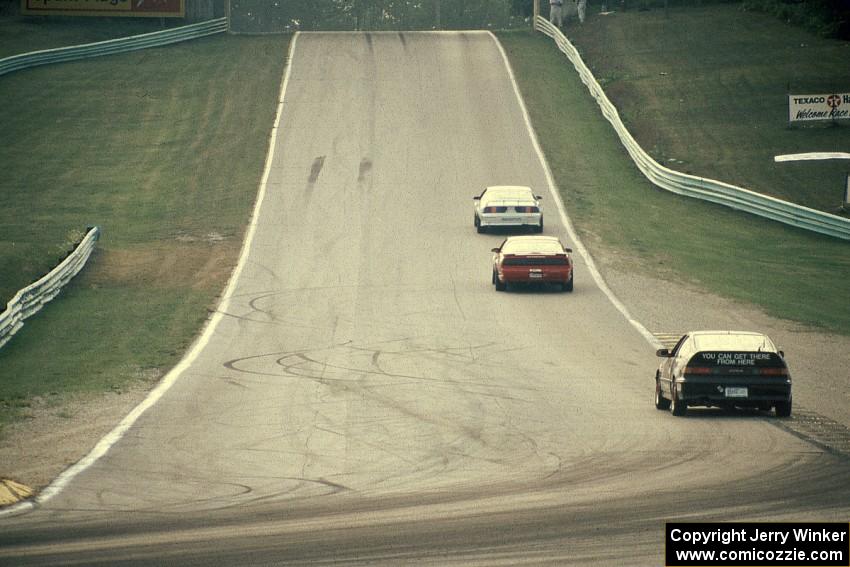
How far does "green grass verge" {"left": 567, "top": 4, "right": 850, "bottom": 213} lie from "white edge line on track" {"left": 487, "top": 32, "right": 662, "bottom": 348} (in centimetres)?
457

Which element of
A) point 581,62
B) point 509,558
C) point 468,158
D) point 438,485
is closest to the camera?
point 509,558

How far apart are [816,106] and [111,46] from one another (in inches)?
1523

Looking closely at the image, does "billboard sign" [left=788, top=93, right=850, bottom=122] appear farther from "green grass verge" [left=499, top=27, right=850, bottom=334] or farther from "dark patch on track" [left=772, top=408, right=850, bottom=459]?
"dark patch on track" [left=772, top=408, right=850, bottom=459]

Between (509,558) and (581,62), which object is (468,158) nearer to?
(581,62)

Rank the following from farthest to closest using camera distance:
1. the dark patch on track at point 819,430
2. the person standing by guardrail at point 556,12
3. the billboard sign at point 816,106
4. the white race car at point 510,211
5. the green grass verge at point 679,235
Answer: the person standing by guardrail at point 556,12, the billboard sign at point 816,106, the white race car at point 510,211, the green grass verge at point 679,235, the dark patch on track at point 819,430

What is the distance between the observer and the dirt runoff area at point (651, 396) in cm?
1764

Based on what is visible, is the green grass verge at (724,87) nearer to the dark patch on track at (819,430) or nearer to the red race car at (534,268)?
the red race car at (534,268)

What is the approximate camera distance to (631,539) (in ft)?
40.1

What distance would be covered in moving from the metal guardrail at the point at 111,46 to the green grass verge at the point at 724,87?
2226cm

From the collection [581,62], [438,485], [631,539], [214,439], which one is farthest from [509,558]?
[581,62]

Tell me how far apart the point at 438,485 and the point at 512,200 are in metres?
27.7

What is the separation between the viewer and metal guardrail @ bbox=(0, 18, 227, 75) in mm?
68188

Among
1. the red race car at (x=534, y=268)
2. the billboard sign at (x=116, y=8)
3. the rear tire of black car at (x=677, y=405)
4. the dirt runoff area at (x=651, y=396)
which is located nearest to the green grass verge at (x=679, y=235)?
the dirt runoff area at (x=651, y=396)

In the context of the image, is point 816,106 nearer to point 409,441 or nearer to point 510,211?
point 510,211
